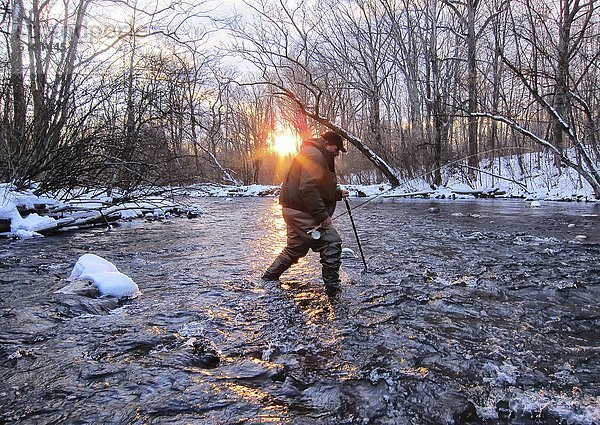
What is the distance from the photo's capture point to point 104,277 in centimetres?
450

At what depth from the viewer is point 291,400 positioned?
2.39 metres

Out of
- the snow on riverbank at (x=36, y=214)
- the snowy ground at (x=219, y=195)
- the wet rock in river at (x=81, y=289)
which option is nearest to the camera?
the wet rock in river at (x=81, y=289)

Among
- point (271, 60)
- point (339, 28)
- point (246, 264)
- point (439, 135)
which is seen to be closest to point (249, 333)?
point (246, 264)

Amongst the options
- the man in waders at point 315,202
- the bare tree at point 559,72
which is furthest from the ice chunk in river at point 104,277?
the bare tree at point 559,72

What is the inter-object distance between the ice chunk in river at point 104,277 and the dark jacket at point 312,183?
1995 millimetres

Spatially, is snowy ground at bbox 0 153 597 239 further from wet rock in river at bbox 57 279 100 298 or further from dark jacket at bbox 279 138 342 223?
dark jacket at bbox 279 138 342 223

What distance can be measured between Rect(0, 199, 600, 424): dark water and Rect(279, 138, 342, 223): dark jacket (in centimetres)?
98

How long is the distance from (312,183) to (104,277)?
2548 millimetres

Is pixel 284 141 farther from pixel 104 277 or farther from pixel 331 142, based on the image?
pixel 104 277

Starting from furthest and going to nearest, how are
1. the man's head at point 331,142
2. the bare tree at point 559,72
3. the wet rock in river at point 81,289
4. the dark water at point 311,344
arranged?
the bare tree at point 559,72 → the man's head at point 331,142 → the wet rock in river at point 81,289 → the dark water at point 311,344

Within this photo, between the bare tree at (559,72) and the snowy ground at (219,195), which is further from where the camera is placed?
the bare tree at (559,72)

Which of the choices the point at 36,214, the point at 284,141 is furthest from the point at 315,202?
the point at 284,141

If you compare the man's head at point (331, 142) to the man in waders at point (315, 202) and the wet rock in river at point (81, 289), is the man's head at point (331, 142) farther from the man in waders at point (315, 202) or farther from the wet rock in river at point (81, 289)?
the wet rock in river at point (81, 289)

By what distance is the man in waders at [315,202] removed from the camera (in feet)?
14.9
